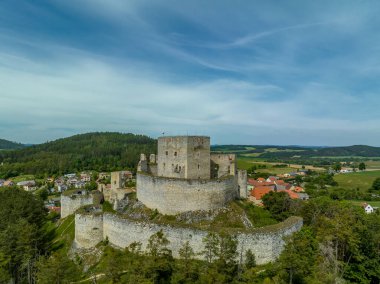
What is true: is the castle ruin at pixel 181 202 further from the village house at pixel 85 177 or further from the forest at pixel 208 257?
the village house at pixel 85 177

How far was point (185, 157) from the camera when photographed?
38.8 metres

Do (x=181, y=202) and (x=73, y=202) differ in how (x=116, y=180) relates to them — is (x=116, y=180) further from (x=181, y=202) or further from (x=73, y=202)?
(x=181, y=202)

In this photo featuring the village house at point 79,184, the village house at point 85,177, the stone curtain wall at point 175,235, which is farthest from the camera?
the village house at point 85,177

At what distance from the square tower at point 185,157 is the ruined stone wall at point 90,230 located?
1036 cm

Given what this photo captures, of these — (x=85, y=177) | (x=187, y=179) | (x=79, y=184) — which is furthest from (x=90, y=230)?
(x=85, y=177)

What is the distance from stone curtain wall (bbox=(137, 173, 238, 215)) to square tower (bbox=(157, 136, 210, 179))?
3.30 meters

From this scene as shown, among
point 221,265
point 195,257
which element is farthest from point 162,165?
point 221,265

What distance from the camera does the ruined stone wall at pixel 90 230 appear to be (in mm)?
36656

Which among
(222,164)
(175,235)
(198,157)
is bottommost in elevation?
(175,235)

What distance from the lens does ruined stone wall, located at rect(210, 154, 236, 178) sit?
44.2m

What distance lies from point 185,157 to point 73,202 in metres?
21.7

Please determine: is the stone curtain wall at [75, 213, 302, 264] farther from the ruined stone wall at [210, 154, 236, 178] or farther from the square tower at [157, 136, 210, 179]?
the ruined stone wall at [210, 154, 236, 178]

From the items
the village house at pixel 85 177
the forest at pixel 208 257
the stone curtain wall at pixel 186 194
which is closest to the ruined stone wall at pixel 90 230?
the forest at pixel 208 257

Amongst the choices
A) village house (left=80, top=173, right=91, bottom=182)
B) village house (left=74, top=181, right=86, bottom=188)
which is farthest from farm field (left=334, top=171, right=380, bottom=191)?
village house (left=80, top=173, right=91, bottom=182)
